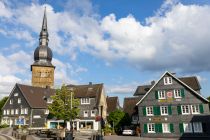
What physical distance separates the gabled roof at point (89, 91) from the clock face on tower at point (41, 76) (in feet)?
113

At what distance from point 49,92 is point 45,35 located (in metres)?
35.9

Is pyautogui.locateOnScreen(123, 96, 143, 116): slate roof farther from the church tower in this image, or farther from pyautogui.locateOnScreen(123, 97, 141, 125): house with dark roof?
the church tower

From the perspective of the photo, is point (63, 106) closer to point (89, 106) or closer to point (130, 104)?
point (89, 106)

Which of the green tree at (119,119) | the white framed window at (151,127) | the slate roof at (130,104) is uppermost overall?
the slate roof at (130,104)

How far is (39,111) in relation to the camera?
225ft

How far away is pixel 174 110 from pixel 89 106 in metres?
22.0

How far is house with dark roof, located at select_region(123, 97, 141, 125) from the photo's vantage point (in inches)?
2351

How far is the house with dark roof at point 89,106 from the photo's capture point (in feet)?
205

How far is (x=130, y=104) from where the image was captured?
63.3 m

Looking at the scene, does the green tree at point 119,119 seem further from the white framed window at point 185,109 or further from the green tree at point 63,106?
the white framed window at point 185,109

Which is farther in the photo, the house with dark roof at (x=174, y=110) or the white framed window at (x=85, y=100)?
the white framed window at (x=85, y=100)

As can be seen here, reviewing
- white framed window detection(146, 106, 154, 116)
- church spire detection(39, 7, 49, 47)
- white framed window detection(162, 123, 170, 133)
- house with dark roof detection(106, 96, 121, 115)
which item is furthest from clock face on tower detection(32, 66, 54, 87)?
white framed window detection(162, 123, 170, 133)

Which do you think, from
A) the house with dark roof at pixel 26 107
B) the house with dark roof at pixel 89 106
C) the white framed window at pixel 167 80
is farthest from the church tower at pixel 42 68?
Answer: the white framed window at pixel 167 80

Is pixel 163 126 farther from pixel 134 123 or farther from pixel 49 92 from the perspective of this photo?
pixel 49 92
